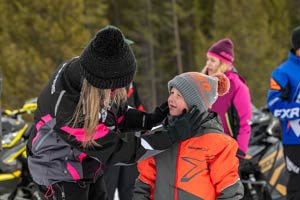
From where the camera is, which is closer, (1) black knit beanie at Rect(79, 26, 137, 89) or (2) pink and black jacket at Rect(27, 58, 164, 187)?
(1) black knit beanie at Rect(79, 26, 137, 89)

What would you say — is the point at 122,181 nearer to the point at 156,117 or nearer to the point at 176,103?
the point at 156,117

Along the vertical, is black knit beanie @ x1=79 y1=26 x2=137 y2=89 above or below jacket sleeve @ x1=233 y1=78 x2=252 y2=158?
above

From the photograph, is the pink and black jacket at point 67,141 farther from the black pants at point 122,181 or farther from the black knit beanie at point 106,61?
the black pants at point 122,181

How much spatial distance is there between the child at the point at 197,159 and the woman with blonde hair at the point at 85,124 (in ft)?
0.57

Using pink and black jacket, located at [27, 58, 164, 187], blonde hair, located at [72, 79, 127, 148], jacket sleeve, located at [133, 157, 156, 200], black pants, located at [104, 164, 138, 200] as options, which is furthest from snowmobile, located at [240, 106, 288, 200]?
blonde hair, located at [72, 79, 127, 148]

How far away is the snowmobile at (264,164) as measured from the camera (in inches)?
210

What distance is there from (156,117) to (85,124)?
0.64 meters

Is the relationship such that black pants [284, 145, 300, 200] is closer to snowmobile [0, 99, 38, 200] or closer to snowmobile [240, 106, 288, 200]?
snowmobile [240, 106, 288, 200]

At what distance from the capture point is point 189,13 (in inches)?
1243

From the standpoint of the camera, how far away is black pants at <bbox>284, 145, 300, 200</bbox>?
4.40 m

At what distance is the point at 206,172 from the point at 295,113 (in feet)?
5.65

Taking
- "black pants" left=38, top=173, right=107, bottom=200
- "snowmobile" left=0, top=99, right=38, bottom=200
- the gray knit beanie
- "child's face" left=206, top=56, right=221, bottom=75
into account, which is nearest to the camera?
the gray knit beanie

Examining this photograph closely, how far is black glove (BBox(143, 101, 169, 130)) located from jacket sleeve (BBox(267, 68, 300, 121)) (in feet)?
4.83

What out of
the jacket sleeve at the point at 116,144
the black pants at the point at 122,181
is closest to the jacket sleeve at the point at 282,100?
the black pants at the point at 122,181
